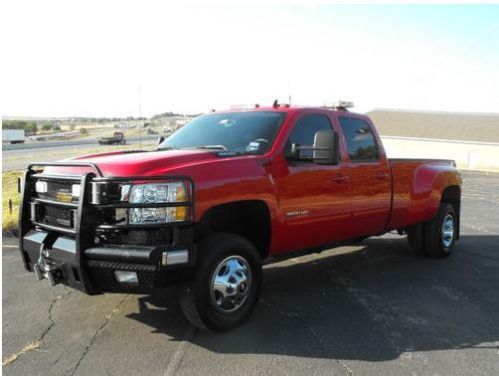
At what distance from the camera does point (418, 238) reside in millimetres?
7891

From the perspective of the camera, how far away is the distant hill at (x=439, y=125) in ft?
144

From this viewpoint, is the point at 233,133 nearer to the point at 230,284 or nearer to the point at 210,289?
the point at 230,284

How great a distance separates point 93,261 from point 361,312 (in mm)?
Answer: 2669

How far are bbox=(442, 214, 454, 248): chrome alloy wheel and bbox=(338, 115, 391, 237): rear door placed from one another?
1681 millimetres

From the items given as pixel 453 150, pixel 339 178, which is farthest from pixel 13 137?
pixel 339 178

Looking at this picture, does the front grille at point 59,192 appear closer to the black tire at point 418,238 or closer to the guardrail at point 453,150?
the black tire at point 418,238

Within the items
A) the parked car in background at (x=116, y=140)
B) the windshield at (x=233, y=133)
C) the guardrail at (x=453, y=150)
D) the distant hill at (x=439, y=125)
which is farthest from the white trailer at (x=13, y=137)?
the windshield at (x=233, y=133)

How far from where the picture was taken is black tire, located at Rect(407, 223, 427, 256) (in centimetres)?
788

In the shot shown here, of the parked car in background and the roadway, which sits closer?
the roadway

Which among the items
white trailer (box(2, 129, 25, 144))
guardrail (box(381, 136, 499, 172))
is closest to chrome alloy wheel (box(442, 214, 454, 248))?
guardrail (box(381, 136, 499, 172))

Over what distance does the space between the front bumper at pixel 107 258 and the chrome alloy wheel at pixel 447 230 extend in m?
5.04

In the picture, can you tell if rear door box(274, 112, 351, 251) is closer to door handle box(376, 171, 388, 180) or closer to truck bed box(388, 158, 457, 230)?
door handle box(376, 171, 388, 180)

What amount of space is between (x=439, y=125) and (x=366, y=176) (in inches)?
1808

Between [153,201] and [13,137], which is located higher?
[153,201]
